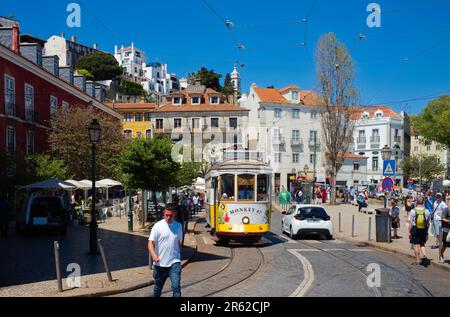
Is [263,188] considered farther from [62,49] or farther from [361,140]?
[62,49]

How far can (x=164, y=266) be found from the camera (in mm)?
7633

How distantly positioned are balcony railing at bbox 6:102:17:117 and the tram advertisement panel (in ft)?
60.3

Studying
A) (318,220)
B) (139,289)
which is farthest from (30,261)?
(318,220)

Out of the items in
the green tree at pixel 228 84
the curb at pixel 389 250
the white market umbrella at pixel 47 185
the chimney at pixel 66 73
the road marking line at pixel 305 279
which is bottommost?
the curb at pixel 389 250

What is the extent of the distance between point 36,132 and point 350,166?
1988 inches

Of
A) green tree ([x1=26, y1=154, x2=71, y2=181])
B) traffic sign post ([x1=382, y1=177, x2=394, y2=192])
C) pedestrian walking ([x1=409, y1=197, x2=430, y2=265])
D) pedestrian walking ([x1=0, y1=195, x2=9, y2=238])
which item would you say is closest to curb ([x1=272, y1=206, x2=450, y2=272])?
pedestrian walking ([x1=409, y1=197, x2=430, y2=265])

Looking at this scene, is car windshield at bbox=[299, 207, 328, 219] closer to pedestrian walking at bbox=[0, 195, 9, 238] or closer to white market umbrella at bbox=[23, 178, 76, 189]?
white market umbrella at bbox=[23, 178, 76, 189]

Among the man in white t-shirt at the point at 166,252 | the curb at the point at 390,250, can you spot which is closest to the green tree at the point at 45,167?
the curb at the point at 390,250

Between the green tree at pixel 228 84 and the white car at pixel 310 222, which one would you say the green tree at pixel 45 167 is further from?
the green tree at pixel 228 84

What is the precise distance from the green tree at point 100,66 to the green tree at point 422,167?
2452 inches

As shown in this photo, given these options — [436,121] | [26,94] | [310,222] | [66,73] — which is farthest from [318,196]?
[310,222]

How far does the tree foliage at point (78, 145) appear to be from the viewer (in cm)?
3388

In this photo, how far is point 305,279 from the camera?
36.3 ft
